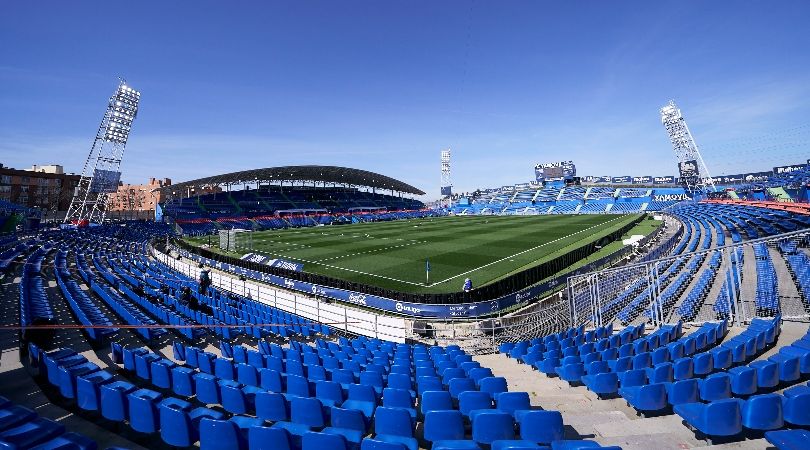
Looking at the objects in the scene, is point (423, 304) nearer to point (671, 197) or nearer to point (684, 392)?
point (684, 392)

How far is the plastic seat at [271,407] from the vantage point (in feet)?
17.5

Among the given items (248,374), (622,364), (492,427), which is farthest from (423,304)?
(492,427)

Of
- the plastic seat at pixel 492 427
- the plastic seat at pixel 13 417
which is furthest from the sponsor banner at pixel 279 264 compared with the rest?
the plastic seat at pixel 492 427

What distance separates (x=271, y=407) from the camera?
5359 millimetres

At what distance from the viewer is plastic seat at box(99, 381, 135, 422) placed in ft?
16.9

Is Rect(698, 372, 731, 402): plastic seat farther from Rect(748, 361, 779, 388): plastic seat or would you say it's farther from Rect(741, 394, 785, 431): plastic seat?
Rect(741, 394, 785, 431): plastic seat

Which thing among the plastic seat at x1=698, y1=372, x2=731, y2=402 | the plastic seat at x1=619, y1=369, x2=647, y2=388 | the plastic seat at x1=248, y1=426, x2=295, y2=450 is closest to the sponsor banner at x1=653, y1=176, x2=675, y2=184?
the plastic seat at x1=619, y1=369, x2=647, y2=388

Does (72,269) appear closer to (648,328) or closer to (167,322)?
(167,322)

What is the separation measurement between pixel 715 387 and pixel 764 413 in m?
0.91

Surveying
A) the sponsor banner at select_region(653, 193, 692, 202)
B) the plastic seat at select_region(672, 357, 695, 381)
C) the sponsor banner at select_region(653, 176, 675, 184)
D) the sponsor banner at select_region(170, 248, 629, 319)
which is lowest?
the sponsor banner at select_region(170, 248, 629, 319)

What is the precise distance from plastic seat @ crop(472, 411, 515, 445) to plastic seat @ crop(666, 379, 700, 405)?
2573 millimetres

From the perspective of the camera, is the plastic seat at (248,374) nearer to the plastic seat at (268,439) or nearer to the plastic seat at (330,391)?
the plastic seat at (330,391)

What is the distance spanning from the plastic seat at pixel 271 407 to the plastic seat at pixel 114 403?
5.49ft

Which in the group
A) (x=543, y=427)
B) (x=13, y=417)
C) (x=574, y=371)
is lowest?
(x=574, y=371)
